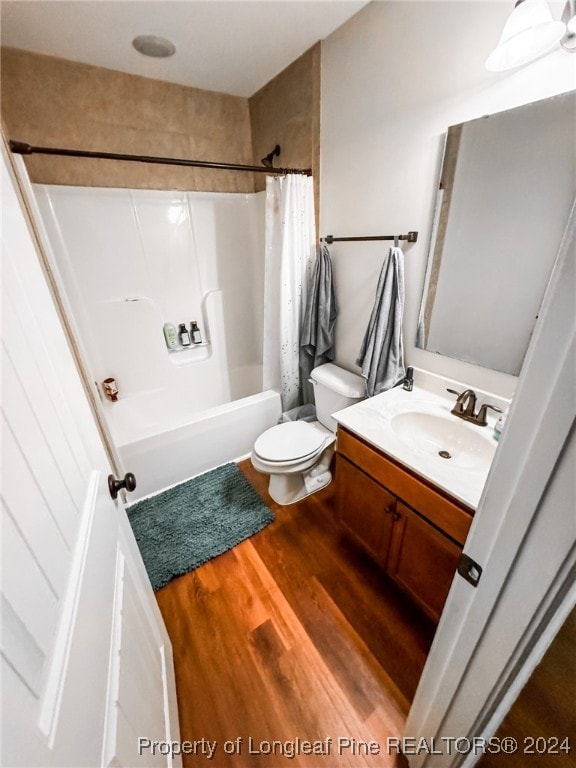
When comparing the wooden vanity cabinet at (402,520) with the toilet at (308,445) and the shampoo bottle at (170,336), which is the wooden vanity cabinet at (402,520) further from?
the shampoo bottle at (170,336)

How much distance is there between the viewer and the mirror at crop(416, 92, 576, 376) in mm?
977

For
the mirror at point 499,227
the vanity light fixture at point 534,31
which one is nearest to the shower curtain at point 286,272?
the mirror at point 499,227

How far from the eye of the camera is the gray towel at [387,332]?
4.75ft

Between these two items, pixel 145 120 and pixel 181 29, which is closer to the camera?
pixel 181 29

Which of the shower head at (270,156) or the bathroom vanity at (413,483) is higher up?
the shower head at (270,156)

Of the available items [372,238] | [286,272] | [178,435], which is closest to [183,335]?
[178,435]

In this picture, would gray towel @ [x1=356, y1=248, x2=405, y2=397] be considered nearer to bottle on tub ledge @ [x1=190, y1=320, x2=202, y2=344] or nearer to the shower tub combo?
the shower tub combo

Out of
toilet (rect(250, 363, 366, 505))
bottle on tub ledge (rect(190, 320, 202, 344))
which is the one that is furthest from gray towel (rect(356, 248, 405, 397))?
bottle on tub ledge (rect(190, 320, 202, 344))

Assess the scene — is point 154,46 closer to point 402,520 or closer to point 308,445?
point 308,445

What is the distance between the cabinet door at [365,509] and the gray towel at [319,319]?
838mm

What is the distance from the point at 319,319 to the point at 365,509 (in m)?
1.12

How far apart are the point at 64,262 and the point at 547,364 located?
2.35m

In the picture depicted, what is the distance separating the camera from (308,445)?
1750mm

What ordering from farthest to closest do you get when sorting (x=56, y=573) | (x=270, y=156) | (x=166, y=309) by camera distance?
(x=166, y=309) → (x=270, y=156) → (x=56, y=573)
